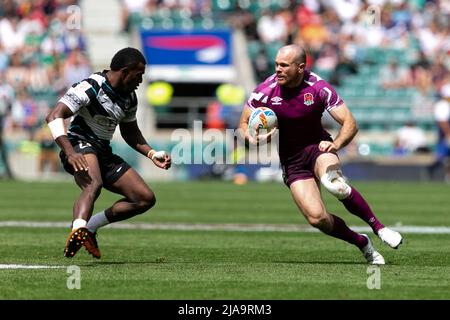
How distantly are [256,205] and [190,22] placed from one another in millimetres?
15104

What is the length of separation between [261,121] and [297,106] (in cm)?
55

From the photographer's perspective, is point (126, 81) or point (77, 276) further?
point (126, 81)

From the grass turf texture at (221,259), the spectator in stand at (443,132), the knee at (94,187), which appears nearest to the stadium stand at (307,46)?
the spectator in stand at (443,132)

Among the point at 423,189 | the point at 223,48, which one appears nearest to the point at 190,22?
the point at 223,48

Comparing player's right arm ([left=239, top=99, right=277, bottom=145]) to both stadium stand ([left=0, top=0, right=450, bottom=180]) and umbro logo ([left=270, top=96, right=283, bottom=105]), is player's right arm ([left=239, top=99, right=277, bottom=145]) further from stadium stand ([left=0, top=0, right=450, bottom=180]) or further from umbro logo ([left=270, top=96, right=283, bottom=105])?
stadium stand ([left=0, top=0, right=450, bottom=180])

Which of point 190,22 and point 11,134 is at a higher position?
point 190,22

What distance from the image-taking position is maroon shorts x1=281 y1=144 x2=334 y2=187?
11445 millimetres

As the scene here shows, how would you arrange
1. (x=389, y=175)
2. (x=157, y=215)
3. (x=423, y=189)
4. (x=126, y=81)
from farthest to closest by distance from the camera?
(x=389, y=175) → (x=423, y=189) → (x=157, y=215) → (x=126, y=81)

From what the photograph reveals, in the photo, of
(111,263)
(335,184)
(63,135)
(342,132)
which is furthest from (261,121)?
(111,263)

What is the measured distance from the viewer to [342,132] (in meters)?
11.2

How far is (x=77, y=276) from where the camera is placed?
9617mm

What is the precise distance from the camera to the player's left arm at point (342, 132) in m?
10.9
